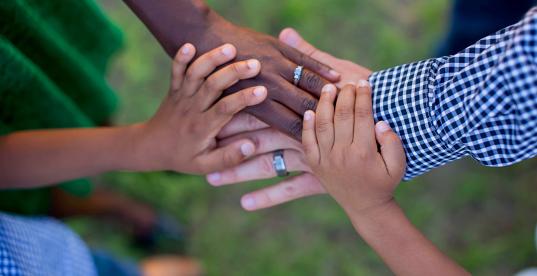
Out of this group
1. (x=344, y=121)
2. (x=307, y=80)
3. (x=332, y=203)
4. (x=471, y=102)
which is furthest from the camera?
(x=332, y=203)

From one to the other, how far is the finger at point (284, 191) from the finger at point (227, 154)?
0.13 meters

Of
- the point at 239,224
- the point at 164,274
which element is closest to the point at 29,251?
the point at 164,274

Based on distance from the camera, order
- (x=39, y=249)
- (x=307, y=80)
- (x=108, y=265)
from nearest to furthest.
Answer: (x=307, y=80)
(x=39, y=249)
(x=108, y=265)

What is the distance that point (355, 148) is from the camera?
896mm

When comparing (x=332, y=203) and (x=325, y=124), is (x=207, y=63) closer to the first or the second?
(x=325, y=124)

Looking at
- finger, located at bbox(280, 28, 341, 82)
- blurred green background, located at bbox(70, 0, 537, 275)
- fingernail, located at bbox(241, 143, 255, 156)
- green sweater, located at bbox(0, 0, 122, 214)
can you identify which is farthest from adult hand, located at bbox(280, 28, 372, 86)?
blurred green background, located at bbox(70, 0, 537, 275)

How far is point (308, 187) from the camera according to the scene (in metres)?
1.17

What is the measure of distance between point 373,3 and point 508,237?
932 mm

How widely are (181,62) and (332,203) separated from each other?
0.98 metres

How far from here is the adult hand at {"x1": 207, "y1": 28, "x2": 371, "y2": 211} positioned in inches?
42.7

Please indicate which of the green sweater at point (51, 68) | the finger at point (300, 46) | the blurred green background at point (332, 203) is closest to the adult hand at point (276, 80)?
the finger at point (300, 46)

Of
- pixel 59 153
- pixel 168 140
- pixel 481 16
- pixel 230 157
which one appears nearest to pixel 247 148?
pixel 230 157

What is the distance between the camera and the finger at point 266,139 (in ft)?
3.58

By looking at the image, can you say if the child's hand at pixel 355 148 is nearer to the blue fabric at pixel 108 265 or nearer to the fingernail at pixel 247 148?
the fingernail at pixel 247 148
